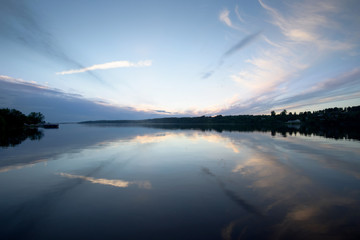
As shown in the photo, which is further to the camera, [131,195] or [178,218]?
[131,195]

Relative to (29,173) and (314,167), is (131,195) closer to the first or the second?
(29,173)

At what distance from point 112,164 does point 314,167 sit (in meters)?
22.6

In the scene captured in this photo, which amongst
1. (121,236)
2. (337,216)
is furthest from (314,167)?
(121,236)

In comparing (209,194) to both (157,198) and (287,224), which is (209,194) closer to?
(157,198)

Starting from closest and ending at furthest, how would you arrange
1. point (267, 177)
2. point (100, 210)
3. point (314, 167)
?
point (100, 210) < point (267, 177) < point (314, 167)

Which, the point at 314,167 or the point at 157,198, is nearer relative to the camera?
the point at 157,198

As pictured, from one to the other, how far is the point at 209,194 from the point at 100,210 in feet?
22.1

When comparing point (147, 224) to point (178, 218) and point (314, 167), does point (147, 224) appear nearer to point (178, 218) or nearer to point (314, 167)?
point (178, 218)

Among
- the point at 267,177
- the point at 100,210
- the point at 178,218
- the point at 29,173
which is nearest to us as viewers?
the point at 178,218

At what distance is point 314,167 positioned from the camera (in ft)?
57.2

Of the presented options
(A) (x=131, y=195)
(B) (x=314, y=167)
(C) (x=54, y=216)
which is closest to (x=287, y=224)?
(A) (x=131, y=195)

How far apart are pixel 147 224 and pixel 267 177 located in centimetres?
1139

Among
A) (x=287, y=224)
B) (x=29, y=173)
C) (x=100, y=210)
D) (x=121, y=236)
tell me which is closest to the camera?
(x=121, y=236)

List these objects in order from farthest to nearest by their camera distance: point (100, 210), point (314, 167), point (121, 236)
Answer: point (314, 167), point (100, 210), point (121, 236)
